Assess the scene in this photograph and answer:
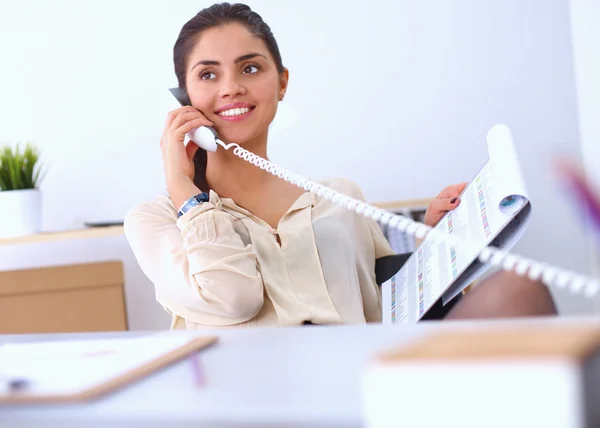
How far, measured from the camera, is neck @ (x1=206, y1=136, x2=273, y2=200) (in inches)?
67.0

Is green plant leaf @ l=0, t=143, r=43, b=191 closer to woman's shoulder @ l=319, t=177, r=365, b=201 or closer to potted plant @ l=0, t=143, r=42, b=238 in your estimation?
potted plant @ l=0, t=143, r=42, b=238

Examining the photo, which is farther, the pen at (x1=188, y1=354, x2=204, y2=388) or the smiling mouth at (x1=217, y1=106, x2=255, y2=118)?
the smiling mouth at (x1=217, y1=106, x2=255, y2=118)

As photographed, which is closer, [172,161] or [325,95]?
[172,161]

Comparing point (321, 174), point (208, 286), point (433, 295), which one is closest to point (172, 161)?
point (208, 286)

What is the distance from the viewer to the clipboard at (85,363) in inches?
23.6

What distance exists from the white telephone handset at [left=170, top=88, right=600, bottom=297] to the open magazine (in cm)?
2

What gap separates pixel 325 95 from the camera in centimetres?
287

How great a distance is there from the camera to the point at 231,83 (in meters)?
1.62

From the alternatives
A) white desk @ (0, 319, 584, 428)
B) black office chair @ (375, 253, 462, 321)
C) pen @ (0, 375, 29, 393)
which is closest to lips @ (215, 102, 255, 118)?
black office chair @ (375, 253, 462, 321)

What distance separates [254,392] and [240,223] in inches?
40.6

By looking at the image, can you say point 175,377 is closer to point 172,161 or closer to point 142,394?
point 142,394

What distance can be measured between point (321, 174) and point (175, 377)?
225 cm

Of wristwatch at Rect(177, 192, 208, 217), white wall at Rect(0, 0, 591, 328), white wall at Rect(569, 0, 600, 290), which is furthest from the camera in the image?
white wall at Rect(0, 0, 591, 328)

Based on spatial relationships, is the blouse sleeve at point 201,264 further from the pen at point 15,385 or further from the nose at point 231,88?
the pen at point 15,385
